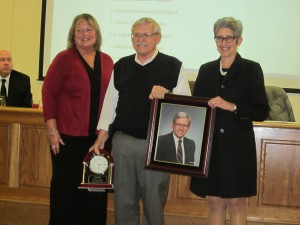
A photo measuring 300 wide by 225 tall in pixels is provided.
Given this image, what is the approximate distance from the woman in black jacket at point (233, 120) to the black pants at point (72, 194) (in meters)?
0.83

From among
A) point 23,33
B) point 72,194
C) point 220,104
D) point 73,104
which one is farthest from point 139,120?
point 23,33

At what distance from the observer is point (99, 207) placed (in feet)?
10.3

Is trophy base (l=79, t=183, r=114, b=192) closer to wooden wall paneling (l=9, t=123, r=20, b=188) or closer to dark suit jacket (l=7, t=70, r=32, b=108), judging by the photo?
wooden wall paneling (l=9, t=123, r=20, b=188)

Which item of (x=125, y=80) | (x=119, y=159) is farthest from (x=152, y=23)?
(x=119, y=159)

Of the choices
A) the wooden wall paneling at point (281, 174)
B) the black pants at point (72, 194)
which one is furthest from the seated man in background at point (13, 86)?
the wooden wall paneling at point (281, 174)

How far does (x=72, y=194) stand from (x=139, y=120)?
0.84 m

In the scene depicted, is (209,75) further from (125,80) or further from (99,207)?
(99,207)

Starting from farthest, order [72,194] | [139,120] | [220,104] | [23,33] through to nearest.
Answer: [23,33], [72,194], [139,120], [220,104]

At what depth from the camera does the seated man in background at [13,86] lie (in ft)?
15.1

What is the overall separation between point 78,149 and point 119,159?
18.1 inches

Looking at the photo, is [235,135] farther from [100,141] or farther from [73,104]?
[73,104]

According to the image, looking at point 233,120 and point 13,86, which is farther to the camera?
point 13,86

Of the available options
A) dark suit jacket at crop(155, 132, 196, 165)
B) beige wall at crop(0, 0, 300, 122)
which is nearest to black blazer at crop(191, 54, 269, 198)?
dark suit jacket at crop(155, 132, 196, 165)

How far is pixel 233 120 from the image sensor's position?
2561 mm
